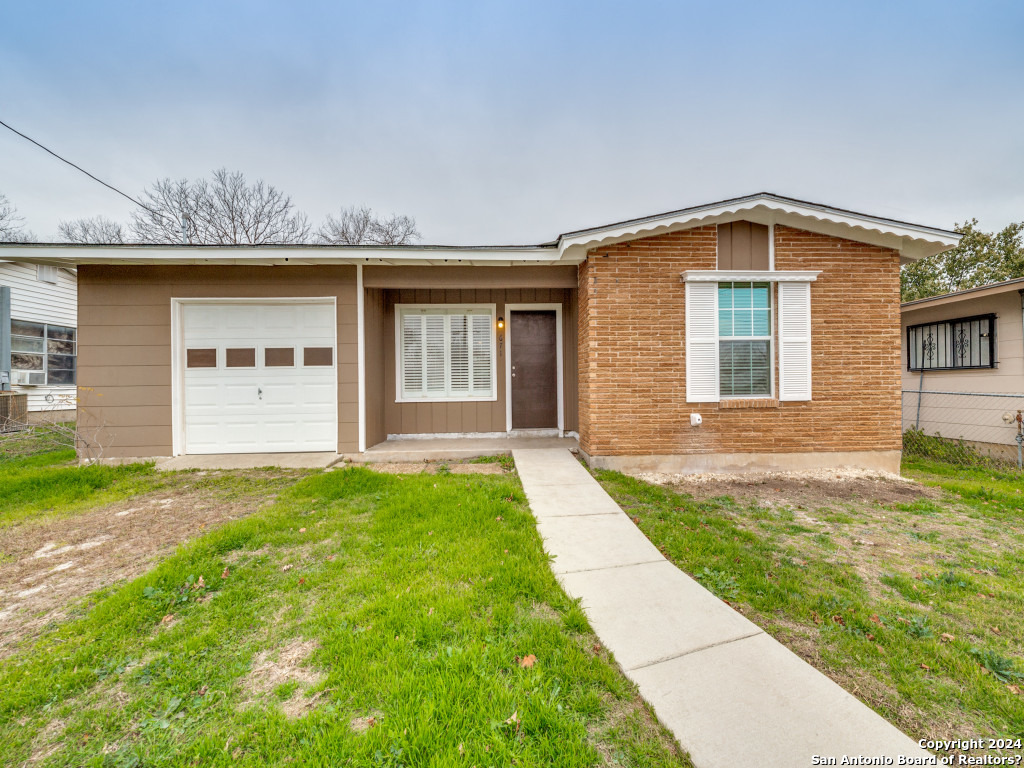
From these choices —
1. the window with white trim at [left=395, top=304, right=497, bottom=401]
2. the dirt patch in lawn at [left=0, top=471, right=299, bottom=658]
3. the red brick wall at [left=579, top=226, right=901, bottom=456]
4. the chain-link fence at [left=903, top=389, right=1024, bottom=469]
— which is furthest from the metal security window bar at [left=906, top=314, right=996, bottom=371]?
the dirt patch in lawn at [left=0, top=471, right=299, bottom=658]

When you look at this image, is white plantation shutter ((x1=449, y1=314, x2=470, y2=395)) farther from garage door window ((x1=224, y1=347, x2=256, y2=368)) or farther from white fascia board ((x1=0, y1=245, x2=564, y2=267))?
garage door window ((x1=224, y1=347, x2=256, y2=368))

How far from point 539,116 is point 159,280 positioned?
12869 mm

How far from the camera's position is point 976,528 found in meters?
3.53

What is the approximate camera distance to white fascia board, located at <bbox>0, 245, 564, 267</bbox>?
5.19 m

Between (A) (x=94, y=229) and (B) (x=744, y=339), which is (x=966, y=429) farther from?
(A) (x=94, y=229)

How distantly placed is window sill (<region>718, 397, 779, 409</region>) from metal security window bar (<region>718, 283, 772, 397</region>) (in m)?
0.09

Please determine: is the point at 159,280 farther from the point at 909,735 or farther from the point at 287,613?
the point at 909,735

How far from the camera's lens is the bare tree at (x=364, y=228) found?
1571cm

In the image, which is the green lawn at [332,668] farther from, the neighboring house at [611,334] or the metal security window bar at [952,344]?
the metal security window bar at [952,344]

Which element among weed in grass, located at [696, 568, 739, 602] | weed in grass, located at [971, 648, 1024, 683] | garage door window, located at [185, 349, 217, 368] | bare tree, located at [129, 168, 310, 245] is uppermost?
bare tree, located at [129, 168, 310, 245]

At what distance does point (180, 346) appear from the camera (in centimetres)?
587

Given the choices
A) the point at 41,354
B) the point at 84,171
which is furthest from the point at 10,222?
the point at 41,354

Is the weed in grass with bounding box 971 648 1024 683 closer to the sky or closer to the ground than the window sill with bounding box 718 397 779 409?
closer to the ground

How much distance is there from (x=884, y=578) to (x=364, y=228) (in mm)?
17671
